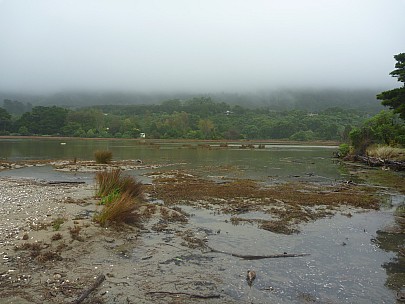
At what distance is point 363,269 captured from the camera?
859 centimetres

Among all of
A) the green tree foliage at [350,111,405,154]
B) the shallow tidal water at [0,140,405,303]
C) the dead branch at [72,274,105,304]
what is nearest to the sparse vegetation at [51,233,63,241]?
the shallow tidal water at [0,140,405,303]

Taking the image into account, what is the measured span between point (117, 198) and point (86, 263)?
4.88 metres

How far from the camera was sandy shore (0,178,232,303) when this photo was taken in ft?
22.0

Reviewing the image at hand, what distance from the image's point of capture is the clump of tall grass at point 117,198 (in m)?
11.2

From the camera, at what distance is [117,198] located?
12.9 m

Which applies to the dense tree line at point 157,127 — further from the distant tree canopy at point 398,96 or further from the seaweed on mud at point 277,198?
the seaweed on mud at point 277,198

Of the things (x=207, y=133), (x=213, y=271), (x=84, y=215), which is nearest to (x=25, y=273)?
(x=213, y=271)

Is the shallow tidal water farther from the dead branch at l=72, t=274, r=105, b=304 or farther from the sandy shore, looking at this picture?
the dead branch at l=72, t=274, r=105, b=304

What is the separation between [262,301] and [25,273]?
196 inches

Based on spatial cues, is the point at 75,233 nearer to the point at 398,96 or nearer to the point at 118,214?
the point at 118,214

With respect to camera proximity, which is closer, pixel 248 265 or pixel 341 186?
pixel 248 265

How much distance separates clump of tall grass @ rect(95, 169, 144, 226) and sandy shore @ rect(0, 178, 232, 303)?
509 millimetres

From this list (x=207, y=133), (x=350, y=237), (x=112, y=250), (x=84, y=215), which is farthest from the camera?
(x=207, y=133)

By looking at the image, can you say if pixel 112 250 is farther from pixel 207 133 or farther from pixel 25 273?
pixel 207 133
